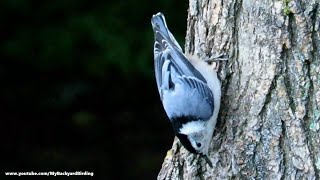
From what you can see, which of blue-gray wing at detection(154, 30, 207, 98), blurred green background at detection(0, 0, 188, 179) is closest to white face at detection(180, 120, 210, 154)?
blue-gray wing at detection(154, 30, 207, 98)

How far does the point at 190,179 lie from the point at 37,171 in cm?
247

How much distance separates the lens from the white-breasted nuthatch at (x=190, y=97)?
336 cm

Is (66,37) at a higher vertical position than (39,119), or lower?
higher

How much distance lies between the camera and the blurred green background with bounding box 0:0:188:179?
201 inches

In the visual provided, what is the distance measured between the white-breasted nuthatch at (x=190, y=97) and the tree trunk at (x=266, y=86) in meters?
0.06

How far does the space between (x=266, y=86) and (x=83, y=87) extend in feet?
8.48

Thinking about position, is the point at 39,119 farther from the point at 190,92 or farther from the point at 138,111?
the point at 190,92

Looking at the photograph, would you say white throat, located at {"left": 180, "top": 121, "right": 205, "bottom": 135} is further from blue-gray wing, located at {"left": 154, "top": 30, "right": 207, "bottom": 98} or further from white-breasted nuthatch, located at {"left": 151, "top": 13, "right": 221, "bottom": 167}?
blue-gray wing, located at {"left": 154, "top": 30, "right": 207, "bottom": 98}

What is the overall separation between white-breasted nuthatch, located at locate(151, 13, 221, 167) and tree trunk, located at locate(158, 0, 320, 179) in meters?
0.06

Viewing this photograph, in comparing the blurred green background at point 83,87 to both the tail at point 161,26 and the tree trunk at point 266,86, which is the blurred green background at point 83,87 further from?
the tree trunk at point 266,86

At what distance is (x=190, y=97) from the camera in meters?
3.42

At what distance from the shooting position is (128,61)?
5.09 m

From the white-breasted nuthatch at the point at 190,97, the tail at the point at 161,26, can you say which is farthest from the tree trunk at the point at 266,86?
the tail at the point at 161,26

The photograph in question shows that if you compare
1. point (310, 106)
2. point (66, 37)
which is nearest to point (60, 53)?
point (66, 37)
